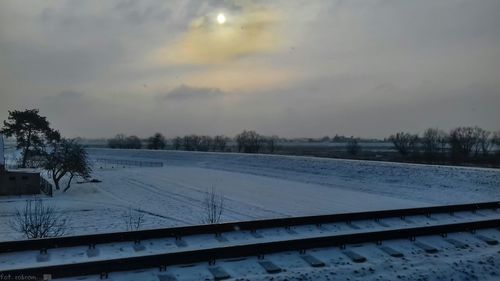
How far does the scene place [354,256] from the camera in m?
8.45

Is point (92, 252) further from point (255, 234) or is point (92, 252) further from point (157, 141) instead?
point (157, 141)

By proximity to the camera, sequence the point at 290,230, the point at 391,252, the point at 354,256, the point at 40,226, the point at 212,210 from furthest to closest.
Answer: the point at 212,210 → the point at 40,226 → the point at 290,230 → the point at 391,252 → the point at 354,256

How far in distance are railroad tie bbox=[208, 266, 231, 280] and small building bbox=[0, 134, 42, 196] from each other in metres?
43.6

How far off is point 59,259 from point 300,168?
5088 cm

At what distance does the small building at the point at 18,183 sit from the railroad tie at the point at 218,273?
143ft

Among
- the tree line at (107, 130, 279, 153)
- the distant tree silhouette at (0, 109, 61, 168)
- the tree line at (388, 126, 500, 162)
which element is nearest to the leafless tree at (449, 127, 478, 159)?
the tree line at (388, 126, 500, 162)

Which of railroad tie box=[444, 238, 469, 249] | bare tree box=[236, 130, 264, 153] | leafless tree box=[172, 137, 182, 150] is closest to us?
railroad tie box=[444, 238, 469, 249]

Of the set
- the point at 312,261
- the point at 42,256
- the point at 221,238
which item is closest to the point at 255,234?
the point at 221,238

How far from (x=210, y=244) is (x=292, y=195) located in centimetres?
2880

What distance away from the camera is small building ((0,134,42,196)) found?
43406 mm

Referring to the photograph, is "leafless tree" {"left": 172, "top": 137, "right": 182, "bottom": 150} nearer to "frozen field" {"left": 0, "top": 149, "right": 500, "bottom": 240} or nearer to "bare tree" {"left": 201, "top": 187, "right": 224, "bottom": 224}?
"frozen field" {"left": 0, "top": 149, "right": 500, "bottom": 240}

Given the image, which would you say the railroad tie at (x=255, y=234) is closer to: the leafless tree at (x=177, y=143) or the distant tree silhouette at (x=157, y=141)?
the distant tree silhouette at (x=157, y=141)

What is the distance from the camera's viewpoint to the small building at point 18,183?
4341 centimetres

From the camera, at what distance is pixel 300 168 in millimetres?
57688
